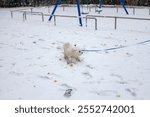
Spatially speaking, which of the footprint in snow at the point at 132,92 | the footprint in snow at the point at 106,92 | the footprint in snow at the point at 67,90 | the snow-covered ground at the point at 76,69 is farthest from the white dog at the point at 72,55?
the footprint in snow at the point at 132,92

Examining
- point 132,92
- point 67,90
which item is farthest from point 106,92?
point 67,90

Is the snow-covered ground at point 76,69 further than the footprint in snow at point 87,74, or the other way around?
the footprint in snow at point 87,74

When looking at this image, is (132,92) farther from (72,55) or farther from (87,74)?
(72,55)

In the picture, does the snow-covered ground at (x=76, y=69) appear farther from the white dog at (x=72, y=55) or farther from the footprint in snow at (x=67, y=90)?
the white dog at (x=72, y=55)

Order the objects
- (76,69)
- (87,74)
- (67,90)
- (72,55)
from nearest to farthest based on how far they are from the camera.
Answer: (67,90) < (87,74) < (76,69) < (72,55)

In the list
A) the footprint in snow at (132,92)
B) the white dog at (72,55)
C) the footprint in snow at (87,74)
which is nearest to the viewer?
the footprint in snow at (132,92)

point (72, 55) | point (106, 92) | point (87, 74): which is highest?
point (72, 55)

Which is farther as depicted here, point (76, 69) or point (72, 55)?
point (72, 55)

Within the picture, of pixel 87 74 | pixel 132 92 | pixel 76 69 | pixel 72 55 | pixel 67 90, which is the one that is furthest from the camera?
pixel 72 55

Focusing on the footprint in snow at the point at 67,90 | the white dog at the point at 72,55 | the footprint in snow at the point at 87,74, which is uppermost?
the white dog at the point at 72,55

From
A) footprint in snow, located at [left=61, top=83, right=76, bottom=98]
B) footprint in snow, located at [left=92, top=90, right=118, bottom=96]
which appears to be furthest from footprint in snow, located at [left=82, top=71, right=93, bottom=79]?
footprint in snow, located at [left=92, top=90, right=118, bottom=96]

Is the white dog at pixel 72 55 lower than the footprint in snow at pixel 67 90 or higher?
higher

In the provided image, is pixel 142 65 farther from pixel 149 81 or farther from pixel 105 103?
pixel 105 103

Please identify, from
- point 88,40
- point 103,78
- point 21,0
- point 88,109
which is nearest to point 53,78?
point 103,78
